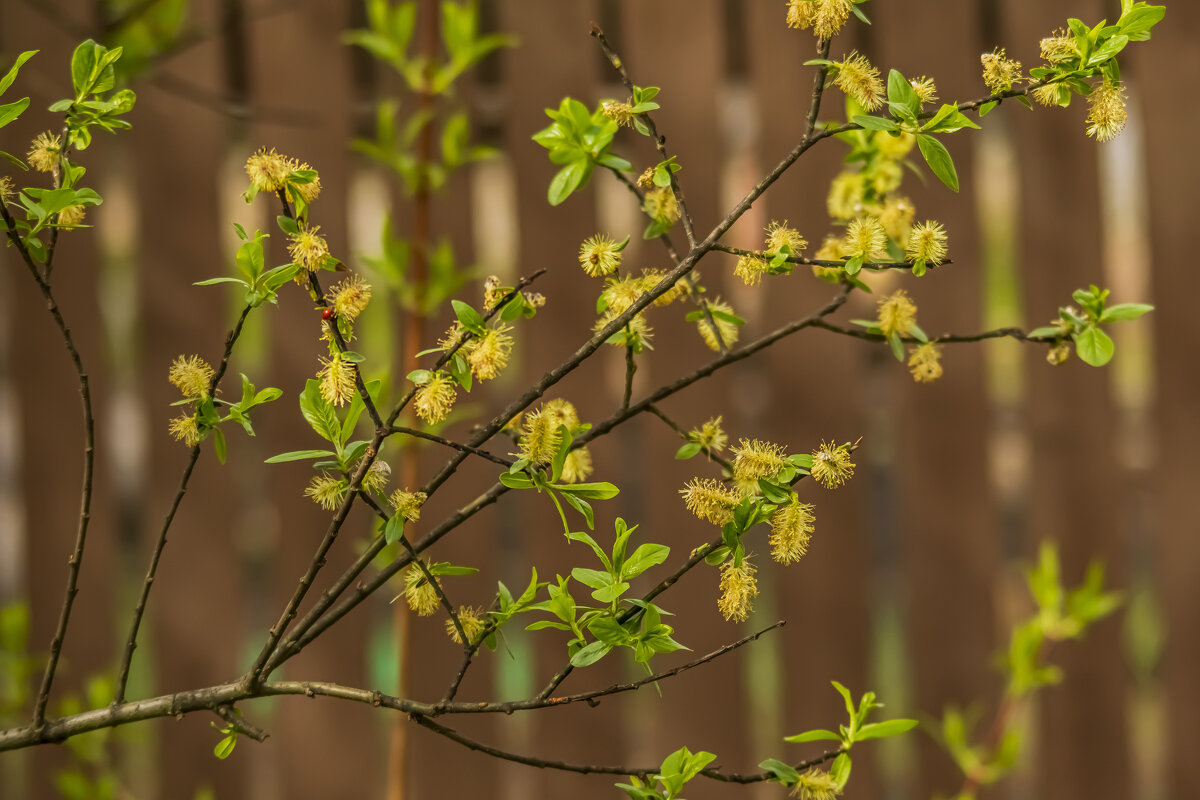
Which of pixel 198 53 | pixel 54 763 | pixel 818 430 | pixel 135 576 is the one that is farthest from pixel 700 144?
pixel 54 763

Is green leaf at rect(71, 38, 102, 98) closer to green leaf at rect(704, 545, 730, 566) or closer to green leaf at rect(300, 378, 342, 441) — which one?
green leaf at rect(300, 378, 342, 441)

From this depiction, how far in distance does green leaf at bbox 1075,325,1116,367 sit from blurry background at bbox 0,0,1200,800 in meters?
1.01

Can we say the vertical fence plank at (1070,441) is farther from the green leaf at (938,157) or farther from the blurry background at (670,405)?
the green leaf at (938,157)

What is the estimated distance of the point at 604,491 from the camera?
530 millimetres

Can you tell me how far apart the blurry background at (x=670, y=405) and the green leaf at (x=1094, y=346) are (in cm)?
101

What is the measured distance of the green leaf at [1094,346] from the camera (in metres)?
0.59

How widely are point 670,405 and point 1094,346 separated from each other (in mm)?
1046

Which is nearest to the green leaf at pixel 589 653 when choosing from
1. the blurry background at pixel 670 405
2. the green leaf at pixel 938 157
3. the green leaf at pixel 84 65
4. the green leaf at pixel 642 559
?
the green leaf at pixel 642 559

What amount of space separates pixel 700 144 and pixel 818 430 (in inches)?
20.4

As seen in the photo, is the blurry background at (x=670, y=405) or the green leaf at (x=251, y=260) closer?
the green leaf at (x=251, y=260)

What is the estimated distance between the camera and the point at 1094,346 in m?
0.59

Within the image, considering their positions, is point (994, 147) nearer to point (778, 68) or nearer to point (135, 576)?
point (778, 68)

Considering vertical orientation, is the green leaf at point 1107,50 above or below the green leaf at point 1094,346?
above

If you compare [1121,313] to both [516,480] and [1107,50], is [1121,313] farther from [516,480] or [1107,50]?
[516,480]
